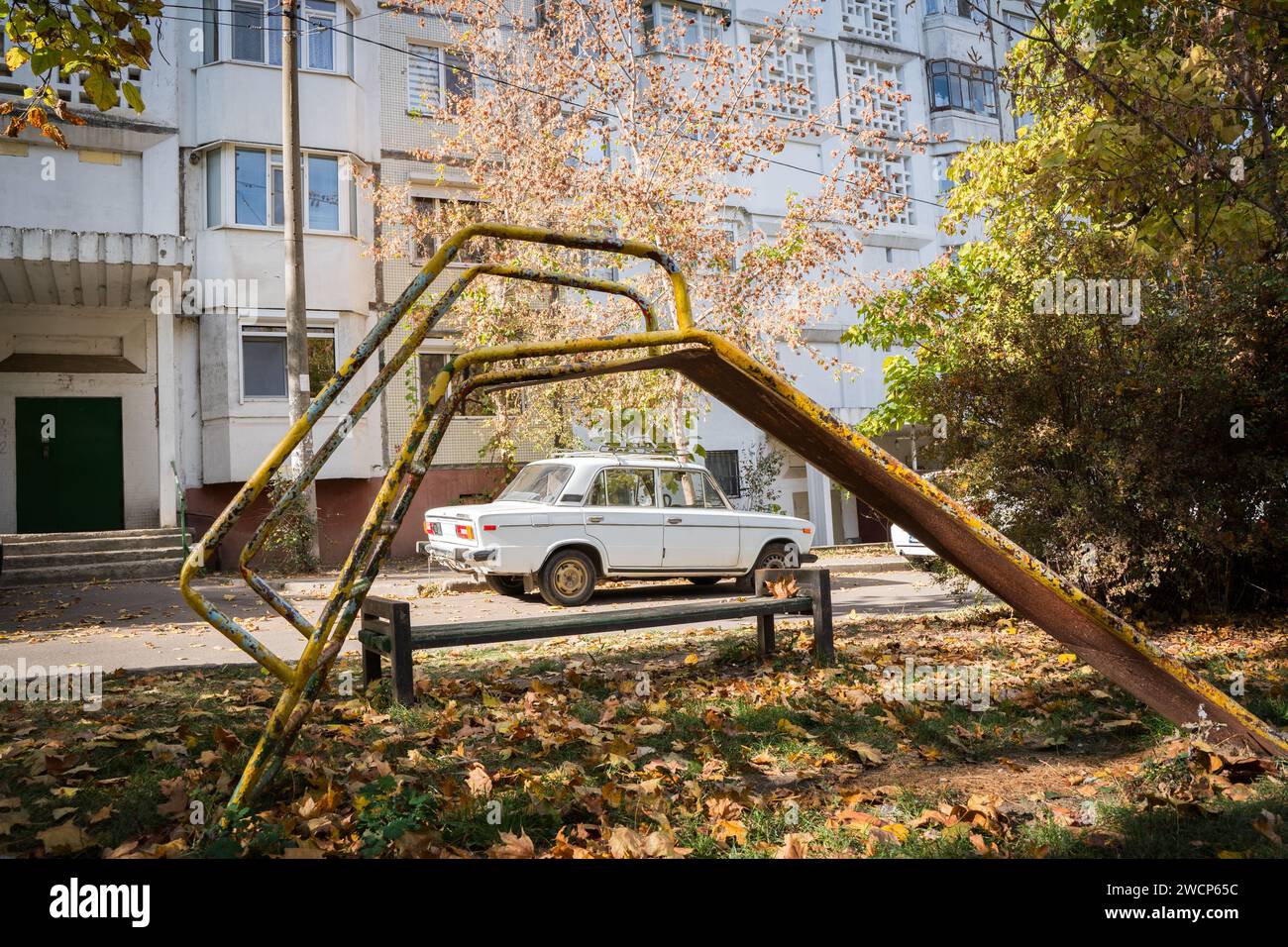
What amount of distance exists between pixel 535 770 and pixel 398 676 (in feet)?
6.01

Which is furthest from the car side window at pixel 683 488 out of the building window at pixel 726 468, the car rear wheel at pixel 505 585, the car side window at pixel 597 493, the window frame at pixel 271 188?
the building window at pixel 726 468

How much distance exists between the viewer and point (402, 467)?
3598 millimetres

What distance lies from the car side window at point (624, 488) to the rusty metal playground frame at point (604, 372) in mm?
8748

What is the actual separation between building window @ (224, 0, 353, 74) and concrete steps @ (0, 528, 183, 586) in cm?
1016

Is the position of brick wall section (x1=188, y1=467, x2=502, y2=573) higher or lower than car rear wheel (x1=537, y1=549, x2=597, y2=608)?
higher

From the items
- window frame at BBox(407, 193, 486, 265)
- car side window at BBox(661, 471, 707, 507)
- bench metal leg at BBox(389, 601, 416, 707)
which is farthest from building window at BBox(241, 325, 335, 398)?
bench metal leg at BBox(389, 601, 416, 707)

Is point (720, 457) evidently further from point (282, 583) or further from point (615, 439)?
point (282, 583)

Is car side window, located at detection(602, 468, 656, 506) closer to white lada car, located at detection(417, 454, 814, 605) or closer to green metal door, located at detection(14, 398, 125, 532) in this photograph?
white lada car, located at detection(417, 454, 814, 605)

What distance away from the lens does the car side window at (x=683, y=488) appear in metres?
13.7

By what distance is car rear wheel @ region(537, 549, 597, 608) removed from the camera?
12.3m

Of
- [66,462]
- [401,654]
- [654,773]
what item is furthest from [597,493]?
[66,462]

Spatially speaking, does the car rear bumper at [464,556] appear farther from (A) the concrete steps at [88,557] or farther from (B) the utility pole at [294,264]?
(A) the concrete steps at [88,557]

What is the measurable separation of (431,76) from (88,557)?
13.5 m

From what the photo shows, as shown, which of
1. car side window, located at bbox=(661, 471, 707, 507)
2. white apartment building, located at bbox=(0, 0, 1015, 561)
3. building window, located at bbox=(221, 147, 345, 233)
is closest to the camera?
car side window, located at bbox=(661, 471, 707, 507)
